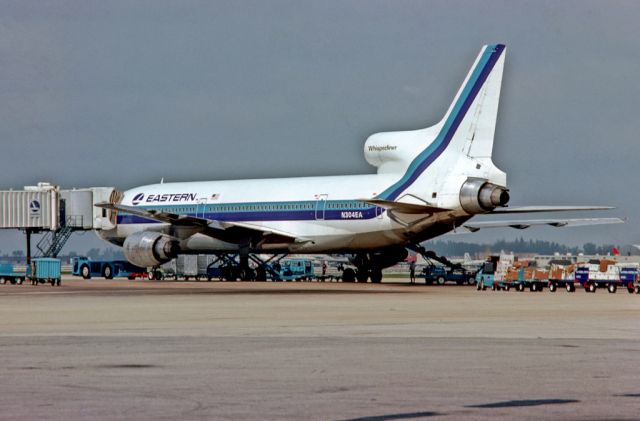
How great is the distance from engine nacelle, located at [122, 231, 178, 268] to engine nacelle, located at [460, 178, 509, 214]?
19489 mm

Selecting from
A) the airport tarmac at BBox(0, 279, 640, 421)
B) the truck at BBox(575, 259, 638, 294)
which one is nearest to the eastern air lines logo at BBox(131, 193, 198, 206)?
the truck at BBox(575, 259, 638, 294)

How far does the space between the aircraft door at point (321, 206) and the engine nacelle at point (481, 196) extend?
9.76 meters

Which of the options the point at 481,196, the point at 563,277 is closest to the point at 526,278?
the point at 563,277

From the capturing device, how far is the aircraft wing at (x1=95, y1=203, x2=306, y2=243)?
64562mm

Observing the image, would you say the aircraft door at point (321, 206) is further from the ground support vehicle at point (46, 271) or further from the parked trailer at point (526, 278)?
the ground support vehicle at point (46, 271)

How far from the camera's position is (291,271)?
82875 millimetres

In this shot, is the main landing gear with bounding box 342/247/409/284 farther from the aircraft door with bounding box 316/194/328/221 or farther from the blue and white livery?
the aircraft door with bounding box 316/194/328/221

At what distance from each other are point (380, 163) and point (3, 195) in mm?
31570

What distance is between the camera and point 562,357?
19.7 m

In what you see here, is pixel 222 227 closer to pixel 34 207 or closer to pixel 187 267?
pixel 187 267

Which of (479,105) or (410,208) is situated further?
(410,208)

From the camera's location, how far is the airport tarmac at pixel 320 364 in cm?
1352

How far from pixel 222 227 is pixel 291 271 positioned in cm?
1694

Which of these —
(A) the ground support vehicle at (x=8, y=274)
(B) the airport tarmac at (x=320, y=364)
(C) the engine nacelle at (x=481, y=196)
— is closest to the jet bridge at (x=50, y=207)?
(A) the ground support vehicle at (x=8, y=274)
